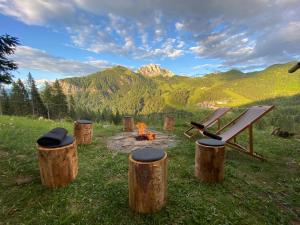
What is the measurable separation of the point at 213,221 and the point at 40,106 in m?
37.5

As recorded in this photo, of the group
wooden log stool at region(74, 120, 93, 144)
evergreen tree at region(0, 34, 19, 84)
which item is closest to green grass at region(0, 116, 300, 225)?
wooden log stool at region(74, 120, 93, 144)

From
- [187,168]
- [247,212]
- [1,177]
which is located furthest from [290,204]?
[1,177]

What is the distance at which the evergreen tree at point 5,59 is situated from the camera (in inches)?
249

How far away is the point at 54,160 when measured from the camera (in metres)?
3.17

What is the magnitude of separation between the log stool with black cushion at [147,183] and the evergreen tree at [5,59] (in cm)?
613

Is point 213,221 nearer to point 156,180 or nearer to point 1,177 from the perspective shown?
point 156,180

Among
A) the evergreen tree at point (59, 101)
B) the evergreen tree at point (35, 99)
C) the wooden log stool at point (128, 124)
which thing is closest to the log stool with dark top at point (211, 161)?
the wooden log stool at point (128, 124)

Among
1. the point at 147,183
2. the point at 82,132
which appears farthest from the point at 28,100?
the point at 147,183

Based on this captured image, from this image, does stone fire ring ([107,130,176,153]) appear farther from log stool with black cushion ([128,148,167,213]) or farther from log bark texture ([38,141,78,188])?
log stool with black cushion ([128,148,167,213])

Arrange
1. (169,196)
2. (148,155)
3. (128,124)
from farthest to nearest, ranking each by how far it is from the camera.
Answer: (128,124) < (169,196) < (148,155)

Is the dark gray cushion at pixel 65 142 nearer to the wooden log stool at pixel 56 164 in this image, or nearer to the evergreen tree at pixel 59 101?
the wooden log stool at pixel 56 164

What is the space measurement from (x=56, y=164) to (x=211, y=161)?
95.9 inches

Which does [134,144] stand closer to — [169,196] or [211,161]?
[211,161]

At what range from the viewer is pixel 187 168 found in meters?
4.14
